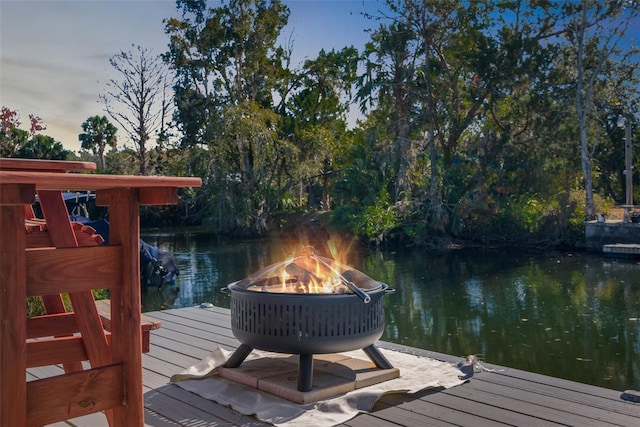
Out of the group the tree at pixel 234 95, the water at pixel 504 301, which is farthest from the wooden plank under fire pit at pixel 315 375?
the tree at pixel 234 95

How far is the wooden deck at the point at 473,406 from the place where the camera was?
2.83 metres

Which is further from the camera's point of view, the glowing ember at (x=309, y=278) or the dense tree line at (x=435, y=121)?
the dense tree line at (x=435, y=121)

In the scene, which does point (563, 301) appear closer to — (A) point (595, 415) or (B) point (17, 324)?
(A) point (595, 415)

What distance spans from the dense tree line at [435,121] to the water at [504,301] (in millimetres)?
2356

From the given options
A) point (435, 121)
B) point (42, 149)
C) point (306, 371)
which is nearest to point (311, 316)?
point (306, 371)

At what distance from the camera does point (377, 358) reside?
3.52 metres

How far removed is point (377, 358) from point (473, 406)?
2.15 ft

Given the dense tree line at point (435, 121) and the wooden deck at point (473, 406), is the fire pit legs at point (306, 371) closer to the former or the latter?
the wooden deck at point (473, 406)

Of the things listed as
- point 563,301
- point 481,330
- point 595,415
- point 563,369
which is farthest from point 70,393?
point 563,301

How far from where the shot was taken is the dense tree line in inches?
732

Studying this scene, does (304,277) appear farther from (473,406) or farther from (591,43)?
(591,43)

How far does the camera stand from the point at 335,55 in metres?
25.6

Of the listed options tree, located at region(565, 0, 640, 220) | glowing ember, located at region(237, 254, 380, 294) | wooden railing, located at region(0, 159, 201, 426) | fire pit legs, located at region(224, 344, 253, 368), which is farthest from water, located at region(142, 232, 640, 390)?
wooden railing, located at region(0, 159, 201, 426)

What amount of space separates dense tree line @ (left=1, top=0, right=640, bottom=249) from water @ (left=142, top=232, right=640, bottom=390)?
7.73ft
